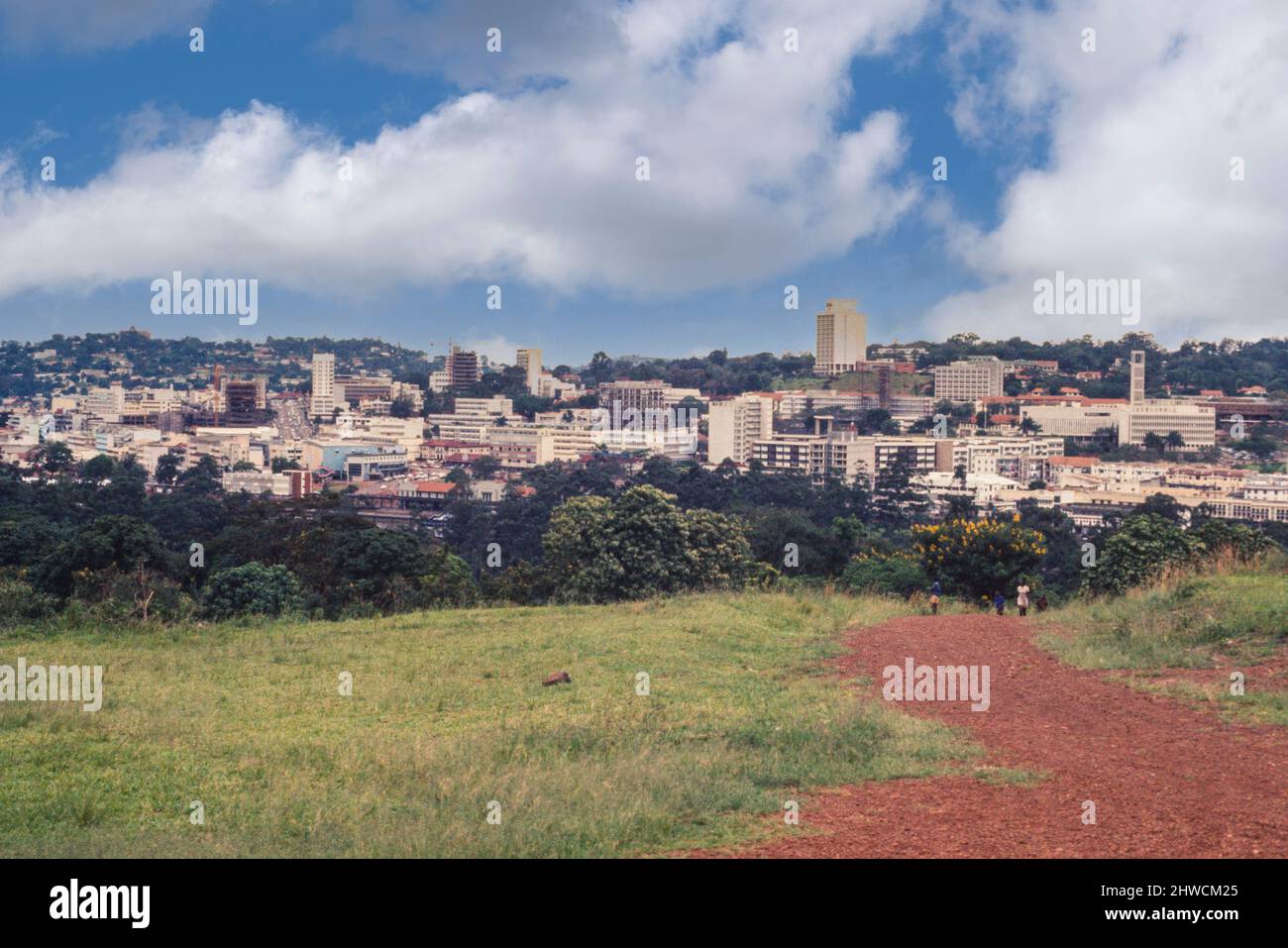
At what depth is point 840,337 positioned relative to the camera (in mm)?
110250

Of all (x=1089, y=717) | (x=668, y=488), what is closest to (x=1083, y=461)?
(x=668, y=488)

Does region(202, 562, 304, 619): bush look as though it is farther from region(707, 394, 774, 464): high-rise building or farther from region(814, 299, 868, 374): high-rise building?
region(814, 299, 868, 374): high-rise building

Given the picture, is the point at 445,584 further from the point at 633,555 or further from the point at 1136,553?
the point at 1136,553

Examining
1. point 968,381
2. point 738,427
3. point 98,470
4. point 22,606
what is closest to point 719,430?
point 738,427

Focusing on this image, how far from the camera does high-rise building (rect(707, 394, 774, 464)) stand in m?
79.2

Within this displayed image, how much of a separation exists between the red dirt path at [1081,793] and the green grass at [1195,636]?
13.9 inches

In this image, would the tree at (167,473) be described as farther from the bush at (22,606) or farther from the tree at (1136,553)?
the tree at (1136,553)

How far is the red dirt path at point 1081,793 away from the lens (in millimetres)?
5297

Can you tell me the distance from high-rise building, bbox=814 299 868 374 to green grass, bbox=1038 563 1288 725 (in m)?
96.8

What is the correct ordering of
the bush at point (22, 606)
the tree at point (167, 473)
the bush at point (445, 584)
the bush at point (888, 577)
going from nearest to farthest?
1. the bush at point (22, 606)
2. the bush at point (445, 584)
3. the bush at point (888, 577)
4. the tree at point (167, 473)

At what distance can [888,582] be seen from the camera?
21312 mm

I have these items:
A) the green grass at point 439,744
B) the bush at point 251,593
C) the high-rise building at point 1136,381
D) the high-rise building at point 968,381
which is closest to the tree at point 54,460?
the bush at point 251,593

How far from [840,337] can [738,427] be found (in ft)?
109

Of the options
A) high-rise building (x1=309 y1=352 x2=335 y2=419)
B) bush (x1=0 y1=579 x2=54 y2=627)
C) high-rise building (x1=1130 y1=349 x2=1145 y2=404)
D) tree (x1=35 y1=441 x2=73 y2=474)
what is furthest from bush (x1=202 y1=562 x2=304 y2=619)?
high-rise building (x1=309 y1=352 x2=335 y2=419)
